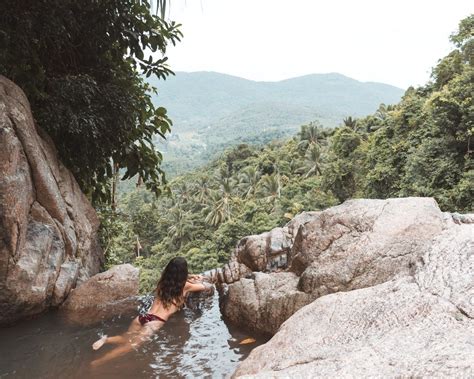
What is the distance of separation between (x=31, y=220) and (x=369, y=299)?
499 cm

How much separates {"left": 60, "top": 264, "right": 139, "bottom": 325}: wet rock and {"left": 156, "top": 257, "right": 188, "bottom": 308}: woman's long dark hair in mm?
882

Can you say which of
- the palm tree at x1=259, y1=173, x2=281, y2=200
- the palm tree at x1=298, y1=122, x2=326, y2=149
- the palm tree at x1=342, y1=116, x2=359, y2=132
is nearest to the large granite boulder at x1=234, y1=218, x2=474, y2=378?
the palm tree at x1=259, y1=173, x2=281, y2=200

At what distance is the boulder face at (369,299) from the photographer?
2.19 metres

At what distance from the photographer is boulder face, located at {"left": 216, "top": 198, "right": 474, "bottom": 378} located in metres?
2.19

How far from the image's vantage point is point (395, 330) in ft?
8.06

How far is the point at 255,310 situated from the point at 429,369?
12.8 ft

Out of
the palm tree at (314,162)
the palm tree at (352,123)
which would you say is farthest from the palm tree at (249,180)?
the palm tree at (352,123)

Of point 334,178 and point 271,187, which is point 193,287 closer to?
point 334,178

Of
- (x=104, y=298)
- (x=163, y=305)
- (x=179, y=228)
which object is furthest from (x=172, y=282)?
(x=179, y=228)

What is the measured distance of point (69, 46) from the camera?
7.19 m

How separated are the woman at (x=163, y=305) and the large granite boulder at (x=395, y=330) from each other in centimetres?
288

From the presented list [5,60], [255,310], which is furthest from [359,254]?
[5,60]

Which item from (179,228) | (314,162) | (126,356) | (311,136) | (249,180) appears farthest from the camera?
(311,136)

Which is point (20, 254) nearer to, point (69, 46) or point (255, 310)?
point (255, 310)
